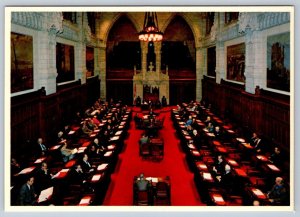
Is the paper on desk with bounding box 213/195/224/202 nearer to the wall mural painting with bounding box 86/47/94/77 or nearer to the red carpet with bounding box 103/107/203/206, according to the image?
the red carpet with bounding box 103/107/203/206

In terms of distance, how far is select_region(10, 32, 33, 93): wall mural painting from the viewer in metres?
9.89

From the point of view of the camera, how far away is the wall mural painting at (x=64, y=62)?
15.4m

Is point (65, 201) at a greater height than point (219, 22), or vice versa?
point (219, 22)

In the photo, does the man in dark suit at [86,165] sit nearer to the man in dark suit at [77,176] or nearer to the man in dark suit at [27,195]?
the man in dark suit at [77,176]

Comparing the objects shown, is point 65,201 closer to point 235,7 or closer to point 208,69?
point 235,7

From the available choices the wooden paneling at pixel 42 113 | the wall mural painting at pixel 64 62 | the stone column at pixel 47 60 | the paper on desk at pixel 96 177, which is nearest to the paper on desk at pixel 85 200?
the paper on desk at pixel 96 177

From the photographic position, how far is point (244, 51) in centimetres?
1526

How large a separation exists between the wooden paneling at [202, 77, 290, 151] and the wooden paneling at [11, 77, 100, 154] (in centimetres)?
718

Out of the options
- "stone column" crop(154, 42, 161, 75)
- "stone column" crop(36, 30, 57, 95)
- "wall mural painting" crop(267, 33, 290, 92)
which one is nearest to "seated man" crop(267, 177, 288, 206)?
"wall mural painting" crop(267, 33, 290, 92)

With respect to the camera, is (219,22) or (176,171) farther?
(219,22)

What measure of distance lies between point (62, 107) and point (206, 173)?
26.3 ft

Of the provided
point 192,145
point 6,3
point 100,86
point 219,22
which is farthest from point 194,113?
point 6,3

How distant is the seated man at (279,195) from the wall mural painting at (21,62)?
678 centimetres

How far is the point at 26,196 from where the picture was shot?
8141 mm
